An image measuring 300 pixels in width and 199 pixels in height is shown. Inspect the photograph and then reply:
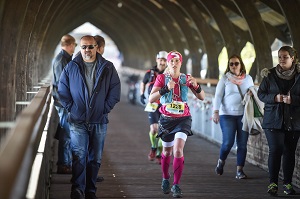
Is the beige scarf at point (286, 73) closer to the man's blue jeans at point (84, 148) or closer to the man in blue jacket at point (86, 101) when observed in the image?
the man in blue jacket at point (86, 101)

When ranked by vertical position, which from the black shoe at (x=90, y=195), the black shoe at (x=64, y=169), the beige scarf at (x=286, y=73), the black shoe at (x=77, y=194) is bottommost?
the black shoe at (x=64, y=169)

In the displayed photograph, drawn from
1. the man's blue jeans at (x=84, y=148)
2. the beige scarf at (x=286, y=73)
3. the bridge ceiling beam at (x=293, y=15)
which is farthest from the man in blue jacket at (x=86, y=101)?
the bridge ceiling beam at (x=293, y=15)

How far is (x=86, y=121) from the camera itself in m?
6.11

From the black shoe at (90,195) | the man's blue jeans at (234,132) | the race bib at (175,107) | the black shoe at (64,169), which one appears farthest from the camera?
the black shoe at (64,169)

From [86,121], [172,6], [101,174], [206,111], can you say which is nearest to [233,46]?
[206,111]

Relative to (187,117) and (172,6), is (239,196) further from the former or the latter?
(172,6)

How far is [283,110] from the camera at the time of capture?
269 inches

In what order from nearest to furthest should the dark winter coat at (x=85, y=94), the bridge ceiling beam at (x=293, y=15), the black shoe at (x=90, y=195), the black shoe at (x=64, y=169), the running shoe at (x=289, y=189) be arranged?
the dark winter coat at (x=85, y=94) < the black shoe at (x=90, y=195) < the running shoe at (x=289, y=189) < the black shoe at (x=64, y=169) < the bridge ceiling beam at (x=293, y=15)

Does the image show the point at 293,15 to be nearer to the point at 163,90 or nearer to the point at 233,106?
the point at 233,106

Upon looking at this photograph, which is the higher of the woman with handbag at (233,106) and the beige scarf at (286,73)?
the beige scarf at (286,73)

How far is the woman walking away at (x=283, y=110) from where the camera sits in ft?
22.2

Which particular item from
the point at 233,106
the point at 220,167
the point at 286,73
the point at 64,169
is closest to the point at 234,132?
the point at 233,106

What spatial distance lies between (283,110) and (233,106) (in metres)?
1.24

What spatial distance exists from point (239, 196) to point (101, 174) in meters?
2.09
